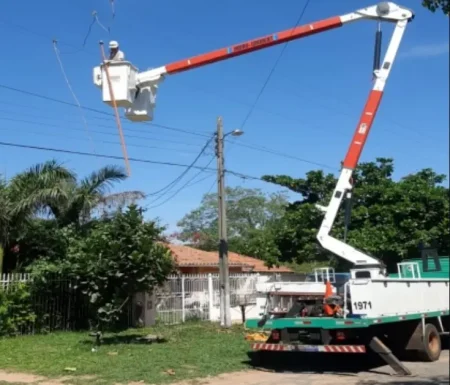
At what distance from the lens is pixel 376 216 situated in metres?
25.6

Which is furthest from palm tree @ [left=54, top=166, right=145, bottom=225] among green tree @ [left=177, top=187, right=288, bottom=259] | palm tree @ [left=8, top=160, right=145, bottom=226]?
green tree @ [left=177, top=187, right=288, bottom=259]

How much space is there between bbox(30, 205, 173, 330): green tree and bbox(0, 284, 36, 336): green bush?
1.66m

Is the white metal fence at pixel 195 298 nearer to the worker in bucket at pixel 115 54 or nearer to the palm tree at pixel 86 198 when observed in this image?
the palm tree at pixel 86 198

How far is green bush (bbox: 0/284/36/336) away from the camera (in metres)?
17.1

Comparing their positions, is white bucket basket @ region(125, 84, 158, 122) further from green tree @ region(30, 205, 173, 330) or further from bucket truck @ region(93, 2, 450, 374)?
green tree @ region(30, 205, 173, 330)

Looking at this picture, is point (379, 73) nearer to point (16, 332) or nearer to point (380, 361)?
point (380, 361)

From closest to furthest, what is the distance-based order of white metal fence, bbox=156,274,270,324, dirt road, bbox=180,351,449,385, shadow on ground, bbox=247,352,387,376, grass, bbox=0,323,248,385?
dirt road, bbox=180,351,449,385 < grass, bbox=0,323,248,385 < shadow on ground, bbox=247,352,387,376 < white metal fence, bbox=156,274,270,324

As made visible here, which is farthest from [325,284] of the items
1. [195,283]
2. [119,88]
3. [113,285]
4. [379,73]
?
[195,283]

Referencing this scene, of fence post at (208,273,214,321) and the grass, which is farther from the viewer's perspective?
fence post at (208,273,214,321)

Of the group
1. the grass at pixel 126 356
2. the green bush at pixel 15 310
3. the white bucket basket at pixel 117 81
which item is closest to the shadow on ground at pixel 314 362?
the grass at pixel 126 356

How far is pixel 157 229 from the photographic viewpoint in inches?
671

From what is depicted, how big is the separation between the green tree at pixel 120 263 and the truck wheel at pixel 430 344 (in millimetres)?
7310

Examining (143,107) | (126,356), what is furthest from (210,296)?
(143,107)

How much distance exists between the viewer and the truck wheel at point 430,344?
39.4 feet
